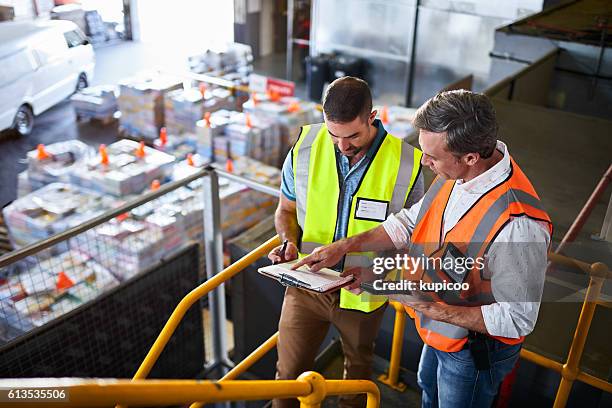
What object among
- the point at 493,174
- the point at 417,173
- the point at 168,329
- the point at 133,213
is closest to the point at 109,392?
the point at 493,174

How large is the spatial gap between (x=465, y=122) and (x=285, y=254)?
1.05 m

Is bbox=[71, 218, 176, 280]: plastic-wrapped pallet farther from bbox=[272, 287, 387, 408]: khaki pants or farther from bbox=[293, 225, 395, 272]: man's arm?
bbox=[293, 225, 395, 272]: man's arm

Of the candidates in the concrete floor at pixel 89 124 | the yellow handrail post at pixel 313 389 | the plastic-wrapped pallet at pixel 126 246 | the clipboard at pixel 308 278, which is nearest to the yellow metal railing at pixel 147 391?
the yellow handrail post at pixel 313 389

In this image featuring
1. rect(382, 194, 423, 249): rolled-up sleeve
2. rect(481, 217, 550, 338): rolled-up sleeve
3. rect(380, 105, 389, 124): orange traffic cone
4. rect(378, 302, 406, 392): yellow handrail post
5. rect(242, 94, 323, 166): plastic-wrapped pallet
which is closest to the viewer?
rect(481, 217, 550, 338): rolled-up sleeve

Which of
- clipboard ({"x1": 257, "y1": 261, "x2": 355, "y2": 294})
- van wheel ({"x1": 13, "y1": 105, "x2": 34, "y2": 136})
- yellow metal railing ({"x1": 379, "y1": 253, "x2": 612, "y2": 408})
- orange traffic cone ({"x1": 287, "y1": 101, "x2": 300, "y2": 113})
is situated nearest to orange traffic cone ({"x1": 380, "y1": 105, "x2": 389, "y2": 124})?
orange traffic cone ({"x1": 287, "y1": 101, "x2": 300, "y2": 113})

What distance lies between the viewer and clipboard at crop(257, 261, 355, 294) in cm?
223

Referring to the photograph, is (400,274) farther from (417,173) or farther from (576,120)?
(576,120)

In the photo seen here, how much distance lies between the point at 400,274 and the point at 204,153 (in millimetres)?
5509

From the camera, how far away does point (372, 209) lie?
249 cm

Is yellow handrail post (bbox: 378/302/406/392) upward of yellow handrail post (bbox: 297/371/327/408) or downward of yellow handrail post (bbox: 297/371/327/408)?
downward

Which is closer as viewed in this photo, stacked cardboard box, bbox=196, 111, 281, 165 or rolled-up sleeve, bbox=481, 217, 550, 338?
rolled-up sleeve, bbox=481, 217, 550, 338

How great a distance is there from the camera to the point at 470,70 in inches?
437

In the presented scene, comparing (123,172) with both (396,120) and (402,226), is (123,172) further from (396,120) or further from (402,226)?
(402,226)

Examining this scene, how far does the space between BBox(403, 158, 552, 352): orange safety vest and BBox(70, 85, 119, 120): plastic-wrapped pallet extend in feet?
24.2
